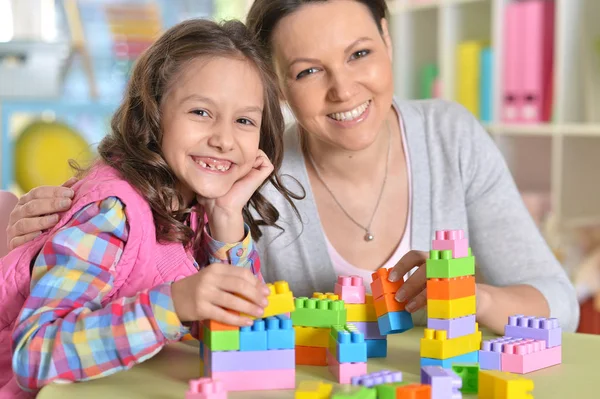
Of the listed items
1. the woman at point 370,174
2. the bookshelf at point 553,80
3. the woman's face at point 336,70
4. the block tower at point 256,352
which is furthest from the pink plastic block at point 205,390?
the bookshelf at point 553,80

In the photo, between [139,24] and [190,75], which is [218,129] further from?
[139,24]

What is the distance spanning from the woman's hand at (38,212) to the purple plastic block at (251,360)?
0.38 metres

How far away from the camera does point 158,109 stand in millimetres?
1365

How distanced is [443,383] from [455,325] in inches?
6.1

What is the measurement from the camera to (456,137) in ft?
5.89

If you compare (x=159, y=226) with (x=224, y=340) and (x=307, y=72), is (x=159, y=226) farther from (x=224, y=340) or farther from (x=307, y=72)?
(x=307, y=72)

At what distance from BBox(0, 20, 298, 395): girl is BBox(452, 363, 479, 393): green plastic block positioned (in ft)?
0.86

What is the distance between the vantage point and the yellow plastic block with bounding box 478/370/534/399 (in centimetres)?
93

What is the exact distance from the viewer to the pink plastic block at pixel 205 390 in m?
0.90

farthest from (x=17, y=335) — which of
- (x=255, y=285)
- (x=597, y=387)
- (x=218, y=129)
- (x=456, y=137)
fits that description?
(x=456, y=137)

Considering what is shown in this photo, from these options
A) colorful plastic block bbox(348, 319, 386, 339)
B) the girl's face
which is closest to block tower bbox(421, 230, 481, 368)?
colorful plastic block bbox(348, 319, 386, 339)

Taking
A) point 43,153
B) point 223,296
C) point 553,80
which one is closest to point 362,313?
point 223,296

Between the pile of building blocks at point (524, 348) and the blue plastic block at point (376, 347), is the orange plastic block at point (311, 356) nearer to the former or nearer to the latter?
the blue plastic block at point (376, 347)

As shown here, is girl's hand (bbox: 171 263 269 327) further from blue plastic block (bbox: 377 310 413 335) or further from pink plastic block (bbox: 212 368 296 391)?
blue plastic block (bbox: 377 310 413 335)
